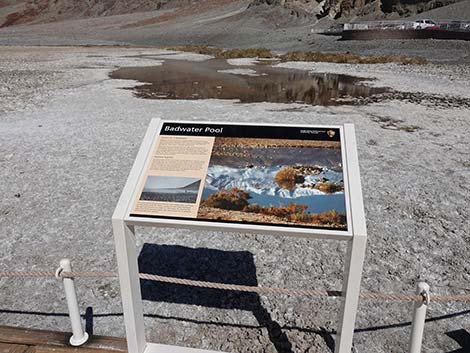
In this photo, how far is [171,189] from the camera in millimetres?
3367

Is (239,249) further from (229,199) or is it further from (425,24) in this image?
(425,24)

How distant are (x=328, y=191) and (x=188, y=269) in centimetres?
309

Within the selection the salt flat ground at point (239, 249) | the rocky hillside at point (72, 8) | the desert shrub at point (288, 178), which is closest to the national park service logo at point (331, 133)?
the desert shrub at point (288, 178)

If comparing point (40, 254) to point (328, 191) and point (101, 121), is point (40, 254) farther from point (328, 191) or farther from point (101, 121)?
point (101, 121)

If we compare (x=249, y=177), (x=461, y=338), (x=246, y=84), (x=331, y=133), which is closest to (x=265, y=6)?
(x=246, y=84)

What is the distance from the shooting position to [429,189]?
7953mm

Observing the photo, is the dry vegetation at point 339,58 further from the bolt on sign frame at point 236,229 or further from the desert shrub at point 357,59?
the bolt on sign frame at point 236,229

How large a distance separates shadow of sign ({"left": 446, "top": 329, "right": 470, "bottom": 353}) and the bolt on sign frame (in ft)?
5.78

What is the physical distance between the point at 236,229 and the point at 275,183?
21.8 inches

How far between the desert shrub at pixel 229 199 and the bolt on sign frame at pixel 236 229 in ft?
0.55

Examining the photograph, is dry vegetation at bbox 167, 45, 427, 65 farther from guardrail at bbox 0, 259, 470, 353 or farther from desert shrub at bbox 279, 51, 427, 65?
guardrail at bbox 0, 259, 470, 353

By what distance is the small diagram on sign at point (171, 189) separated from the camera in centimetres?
332

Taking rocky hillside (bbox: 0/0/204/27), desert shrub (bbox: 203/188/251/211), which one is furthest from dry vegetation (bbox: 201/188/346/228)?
rocky hillside (bbox: 0/0/204/27)

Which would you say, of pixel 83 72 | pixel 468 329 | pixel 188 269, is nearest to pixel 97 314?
pixel 188 269
